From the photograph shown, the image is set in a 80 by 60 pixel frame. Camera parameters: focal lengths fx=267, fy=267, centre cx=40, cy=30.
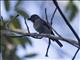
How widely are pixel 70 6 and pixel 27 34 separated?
40 centimetres

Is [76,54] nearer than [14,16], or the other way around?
[76,54]

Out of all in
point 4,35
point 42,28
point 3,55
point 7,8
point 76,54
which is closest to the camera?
point 4,35

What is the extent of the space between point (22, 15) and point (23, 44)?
0.20 metres

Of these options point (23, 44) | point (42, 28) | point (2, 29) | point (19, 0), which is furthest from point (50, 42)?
point (42, 28)

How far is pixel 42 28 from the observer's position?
338 cm

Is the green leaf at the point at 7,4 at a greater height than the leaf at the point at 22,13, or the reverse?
the green leaf at the point at 7,4

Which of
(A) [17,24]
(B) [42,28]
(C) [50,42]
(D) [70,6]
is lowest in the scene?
(B) [42,28]

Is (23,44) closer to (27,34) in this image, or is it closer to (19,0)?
(27,34)

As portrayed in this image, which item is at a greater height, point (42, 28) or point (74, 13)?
point (74, 13)

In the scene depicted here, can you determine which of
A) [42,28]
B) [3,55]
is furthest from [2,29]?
[42,28]

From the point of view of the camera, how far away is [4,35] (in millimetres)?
1419

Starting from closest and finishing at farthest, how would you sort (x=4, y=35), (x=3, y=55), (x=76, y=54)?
(x=4, y=35) < (x=3, y=55) < (x=76, y=54)

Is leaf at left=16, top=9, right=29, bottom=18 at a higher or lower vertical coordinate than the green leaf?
lower

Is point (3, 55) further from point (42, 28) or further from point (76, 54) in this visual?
point (42, 28)
